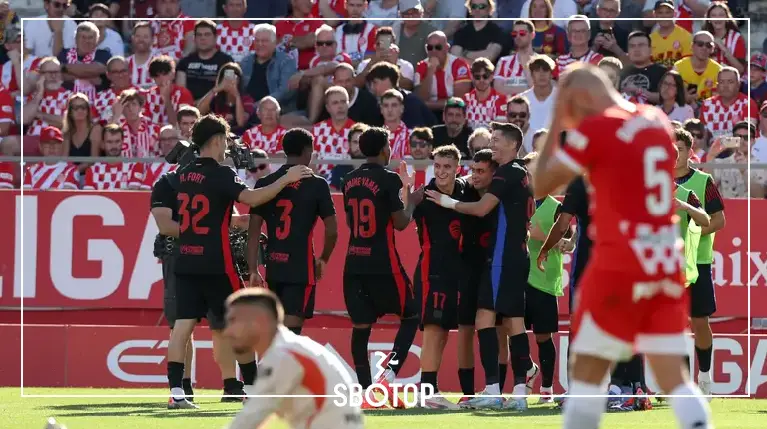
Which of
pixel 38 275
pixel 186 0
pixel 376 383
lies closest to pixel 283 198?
pixel 376 383

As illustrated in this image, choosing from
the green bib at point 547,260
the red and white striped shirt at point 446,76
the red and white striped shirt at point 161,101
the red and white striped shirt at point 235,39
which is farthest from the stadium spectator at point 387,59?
the green bib at point 547,260

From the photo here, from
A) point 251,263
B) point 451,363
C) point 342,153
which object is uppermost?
point 342,153

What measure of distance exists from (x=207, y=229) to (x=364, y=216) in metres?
1.43

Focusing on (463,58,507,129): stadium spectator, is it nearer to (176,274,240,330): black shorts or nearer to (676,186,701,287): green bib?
(676,186,701,287): green bib

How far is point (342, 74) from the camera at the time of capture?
1741cm

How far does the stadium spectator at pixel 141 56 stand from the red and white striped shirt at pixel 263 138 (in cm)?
213

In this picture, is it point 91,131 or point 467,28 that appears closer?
point 91,131

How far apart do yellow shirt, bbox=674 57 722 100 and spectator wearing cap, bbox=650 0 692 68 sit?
250 mm

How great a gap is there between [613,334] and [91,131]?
11482 millimetres

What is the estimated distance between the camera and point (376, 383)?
1260 centimetres

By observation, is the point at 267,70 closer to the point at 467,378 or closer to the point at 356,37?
the point at 356,37

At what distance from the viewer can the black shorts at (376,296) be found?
12.6 m

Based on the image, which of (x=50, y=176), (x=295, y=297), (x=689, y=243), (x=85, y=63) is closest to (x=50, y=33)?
(x=85, y=63)

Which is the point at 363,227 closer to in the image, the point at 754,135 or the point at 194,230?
the point at 194,230
